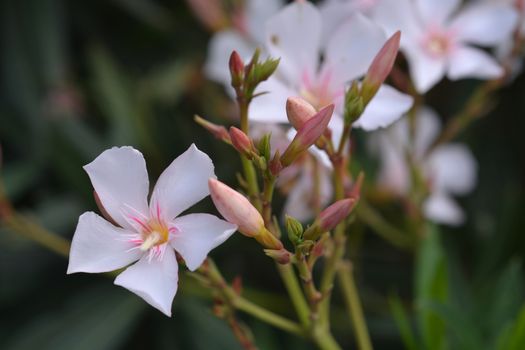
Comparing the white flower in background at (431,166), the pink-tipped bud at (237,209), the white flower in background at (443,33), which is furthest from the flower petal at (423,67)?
the pink-tipped bud at (237,209)

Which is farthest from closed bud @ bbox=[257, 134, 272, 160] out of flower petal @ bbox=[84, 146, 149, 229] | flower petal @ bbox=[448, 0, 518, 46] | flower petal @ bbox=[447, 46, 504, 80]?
flower petal @ bbox=[448, 0, 518, 46]

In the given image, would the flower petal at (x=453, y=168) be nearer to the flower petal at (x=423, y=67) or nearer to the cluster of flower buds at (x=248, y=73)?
the flower petal at (x=423, y=67)

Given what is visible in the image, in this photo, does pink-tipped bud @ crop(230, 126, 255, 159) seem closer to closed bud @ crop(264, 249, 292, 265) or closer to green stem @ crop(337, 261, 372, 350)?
closed bud @ crop(264, 249, 292, 265)

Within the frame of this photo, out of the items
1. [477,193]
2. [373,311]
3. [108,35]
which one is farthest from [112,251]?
[108,35]

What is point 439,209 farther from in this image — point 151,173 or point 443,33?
point 151,173

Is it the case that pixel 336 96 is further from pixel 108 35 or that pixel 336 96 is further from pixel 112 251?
pixel 108 35

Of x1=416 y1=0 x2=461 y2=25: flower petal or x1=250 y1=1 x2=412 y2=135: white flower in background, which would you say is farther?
x1=416 y1=0 x2=461 y2=25: flower petal

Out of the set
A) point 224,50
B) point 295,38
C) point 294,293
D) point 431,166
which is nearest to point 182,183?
point 294,293
